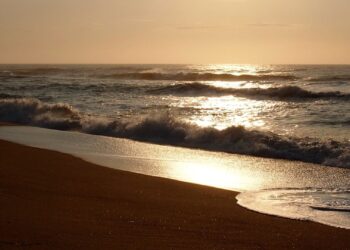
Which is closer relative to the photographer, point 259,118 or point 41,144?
point 41,144

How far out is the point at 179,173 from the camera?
8.95 m

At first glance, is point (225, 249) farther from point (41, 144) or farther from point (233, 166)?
point (41, 144)

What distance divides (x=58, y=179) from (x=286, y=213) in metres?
3.05

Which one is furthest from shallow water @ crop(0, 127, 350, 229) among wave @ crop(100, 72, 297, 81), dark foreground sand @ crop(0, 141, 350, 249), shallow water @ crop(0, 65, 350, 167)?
wave @ crop(100, 72, 297, 81)

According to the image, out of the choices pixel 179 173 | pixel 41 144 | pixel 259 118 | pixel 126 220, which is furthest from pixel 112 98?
pixel 126 220

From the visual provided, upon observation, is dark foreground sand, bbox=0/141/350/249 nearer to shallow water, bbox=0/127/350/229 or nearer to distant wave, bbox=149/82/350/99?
shallow water, bbox=0/127/350/229

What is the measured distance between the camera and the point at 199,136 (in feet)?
42.4

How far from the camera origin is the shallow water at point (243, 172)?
6.50 meters

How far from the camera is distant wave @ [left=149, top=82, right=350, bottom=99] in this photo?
25.1 metres

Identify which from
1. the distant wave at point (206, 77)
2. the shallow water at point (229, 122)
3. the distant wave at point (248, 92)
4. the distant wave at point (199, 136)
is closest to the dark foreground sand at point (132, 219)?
the distant wave at point (199, 136)

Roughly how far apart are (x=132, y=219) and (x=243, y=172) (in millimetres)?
3935

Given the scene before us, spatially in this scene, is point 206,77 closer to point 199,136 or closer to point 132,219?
point 199,136

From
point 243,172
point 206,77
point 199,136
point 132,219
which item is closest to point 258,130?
point 199,136

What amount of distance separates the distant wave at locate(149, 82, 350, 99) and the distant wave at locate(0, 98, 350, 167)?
36.7 ft
